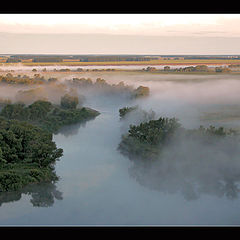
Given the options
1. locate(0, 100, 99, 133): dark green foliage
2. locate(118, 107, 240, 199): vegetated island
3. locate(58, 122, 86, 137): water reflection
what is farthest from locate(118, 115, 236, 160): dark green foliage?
locate(0, 100, 99, 133): dark green foliage

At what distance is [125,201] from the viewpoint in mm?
9695

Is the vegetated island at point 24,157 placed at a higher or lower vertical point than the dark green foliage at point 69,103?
lower

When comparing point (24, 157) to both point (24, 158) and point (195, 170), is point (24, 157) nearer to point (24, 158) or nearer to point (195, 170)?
point (24, 158)

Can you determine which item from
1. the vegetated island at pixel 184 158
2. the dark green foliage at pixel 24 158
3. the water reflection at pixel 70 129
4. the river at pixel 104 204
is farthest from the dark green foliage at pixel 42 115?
the river at pixel 104 204

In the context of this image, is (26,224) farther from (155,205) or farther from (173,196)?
(173,196)

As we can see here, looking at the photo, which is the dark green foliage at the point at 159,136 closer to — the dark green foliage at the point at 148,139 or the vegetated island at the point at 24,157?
the dark green foliage at the point at 148,139

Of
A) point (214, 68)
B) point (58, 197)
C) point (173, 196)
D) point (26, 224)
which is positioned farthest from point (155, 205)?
point (214, 68)

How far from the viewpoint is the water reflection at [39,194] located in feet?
31.6

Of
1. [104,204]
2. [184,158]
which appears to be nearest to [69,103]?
[184,158]

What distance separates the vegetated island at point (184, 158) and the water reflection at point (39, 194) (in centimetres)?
290

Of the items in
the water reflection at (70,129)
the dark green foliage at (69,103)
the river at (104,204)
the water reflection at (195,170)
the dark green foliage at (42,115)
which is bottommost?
the river at (104,204)

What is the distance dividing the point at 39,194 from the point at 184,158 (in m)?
5.51

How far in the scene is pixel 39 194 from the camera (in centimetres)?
1019

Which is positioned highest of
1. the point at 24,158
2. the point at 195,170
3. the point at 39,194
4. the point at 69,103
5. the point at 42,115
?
the point at 69,103
